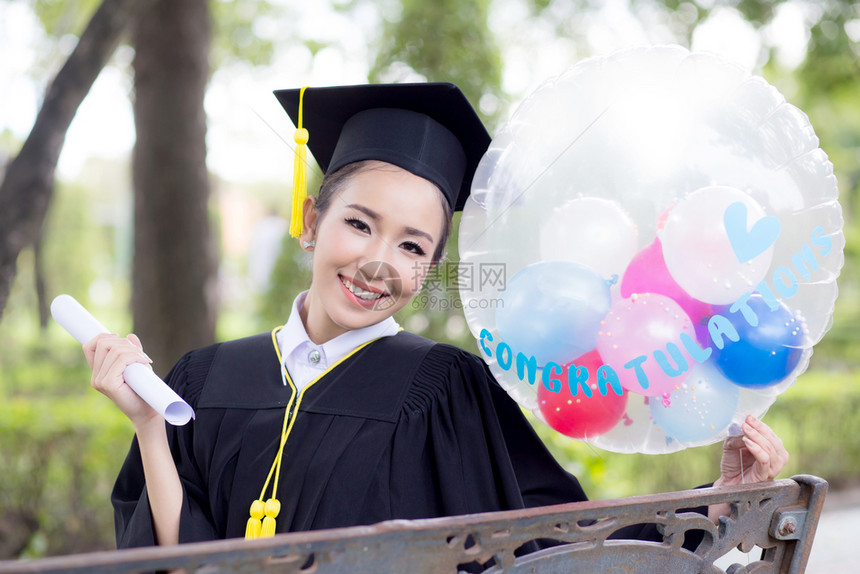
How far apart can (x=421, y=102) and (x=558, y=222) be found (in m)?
0.50

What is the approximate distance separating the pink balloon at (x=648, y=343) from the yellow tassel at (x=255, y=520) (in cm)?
85

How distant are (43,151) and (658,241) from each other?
2330 mm

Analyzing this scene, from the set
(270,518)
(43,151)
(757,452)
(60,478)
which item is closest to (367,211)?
(270,518)

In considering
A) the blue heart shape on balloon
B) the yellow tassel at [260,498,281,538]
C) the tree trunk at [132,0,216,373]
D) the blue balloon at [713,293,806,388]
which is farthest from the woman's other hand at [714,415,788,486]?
the tree trunk at [132,0,216,373]

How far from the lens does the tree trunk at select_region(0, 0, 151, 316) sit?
263 centimetres

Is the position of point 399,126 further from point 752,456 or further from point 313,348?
point 752,456

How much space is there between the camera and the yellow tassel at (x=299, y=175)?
70.8 inches

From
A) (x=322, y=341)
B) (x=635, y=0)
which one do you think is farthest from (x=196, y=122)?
(x=635, y=0)

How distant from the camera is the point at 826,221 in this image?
1.51 meters

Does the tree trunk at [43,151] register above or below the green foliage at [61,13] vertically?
below

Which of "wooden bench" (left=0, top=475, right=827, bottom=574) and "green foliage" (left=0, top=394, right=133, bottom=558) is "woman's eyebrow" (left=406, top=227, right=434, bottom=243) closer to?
"wooden bench" (left=0, top=475, right=827, bottom=574)

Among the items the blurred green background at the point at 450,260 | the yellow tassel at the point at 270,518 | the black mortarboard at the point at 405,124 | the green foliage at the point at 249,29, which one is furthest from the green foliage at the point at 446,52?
the green foliage at the point at 249,29

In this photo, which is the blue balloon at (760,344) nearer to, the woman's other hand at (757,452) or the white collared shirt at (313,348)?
the woman's other hand at (757,452)

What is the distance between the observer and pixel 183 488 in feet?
5.43
